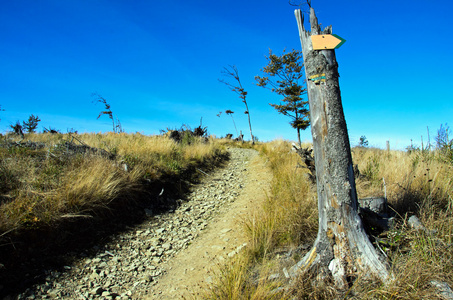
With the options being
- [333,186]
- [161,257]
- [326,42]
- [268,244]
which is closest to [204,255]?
[161,257]

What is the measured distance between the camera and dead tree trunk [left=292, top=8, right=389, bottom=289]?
114 inches

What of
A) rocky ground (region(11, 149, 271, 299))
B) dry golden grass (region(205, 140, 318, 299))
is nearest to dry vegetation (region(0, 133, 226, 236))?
rocky ground (region(11, 149, 271, 299))

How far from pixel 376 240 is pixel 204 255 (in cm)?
287

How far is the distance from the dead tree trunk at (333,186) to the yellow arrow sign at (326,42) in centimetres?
6

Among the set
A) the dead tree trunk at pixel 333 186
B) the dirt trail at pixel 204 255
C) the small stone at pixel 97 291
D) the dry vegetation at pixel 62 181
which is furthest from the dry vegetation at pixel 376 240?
the dry vegetation at pixel 62 181

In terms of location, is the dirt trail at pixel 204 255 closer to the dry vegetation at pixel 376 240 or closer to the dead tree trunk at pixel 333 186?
the dry vegetation at pixel 376 240

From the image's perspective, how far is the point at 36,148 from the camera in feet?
Answer: 23.6

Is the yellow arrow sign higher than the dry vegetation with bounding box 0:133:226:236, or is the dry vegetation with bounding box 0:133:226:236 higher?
the yellow arrow sign

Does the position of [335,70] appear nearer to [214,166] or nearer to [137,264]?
[137,264]

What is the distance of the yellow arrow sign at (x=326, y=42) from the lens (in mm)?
3025

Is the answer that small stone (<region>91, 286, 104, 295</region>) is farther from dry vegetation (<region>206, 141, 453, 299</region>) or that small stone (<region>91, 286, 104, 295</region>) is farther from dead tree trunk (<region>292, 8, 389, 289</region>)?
dead tree trunk (<region>292, 8, 389, 289</region>)

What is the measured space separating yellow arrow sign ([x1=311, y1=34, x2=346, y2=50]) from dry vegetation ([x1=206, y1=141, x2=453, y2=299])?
2.46 m

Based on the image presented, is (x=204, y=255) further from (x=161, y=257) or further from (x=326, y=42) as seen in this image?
(x=326, y=42)

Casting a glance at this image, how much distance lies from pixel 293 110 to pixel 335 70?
12959 mm
